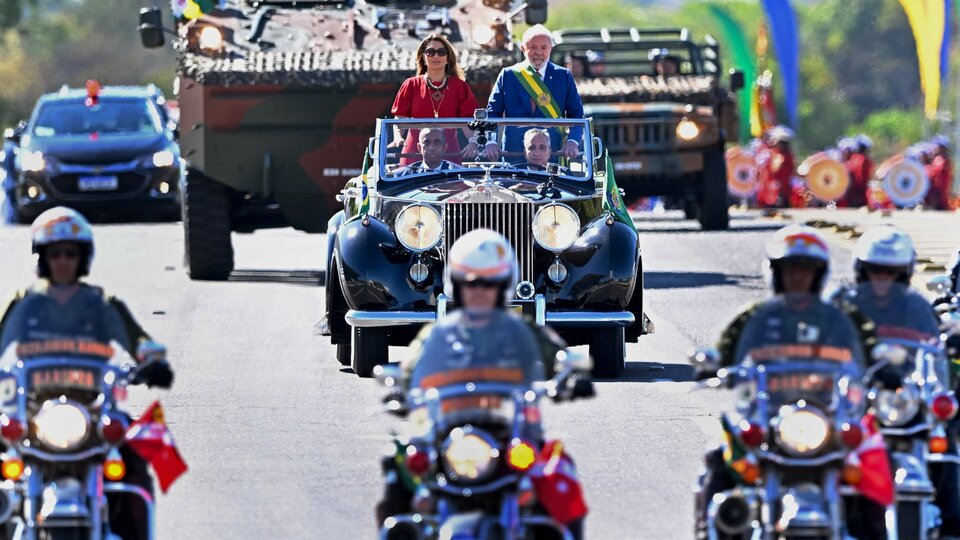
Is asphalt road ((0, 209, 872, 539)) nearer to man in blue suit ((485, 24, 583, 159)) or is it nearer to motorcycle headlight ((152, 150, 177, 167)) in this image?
man in blue suit ((485, 24, 583, 159))

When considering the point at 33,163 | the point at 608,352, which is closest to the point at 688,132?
the point at 33,163

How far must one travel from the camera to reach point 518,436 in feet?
28.0

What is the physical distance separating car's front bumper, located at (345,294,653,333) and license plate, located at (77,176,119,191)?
14.3 metres

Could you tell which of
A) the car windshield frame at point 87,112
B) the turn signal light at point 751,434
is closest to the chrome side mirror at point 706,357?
the turn signal light at point 751,434

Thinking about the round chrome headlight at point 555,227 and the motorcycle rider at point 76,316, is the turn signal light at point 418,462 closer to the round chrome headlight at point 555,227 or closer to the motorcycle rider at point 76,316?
the motorcycle rider at point 76,316

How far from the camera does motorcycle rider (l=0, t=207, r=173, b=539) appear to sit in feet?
30.0

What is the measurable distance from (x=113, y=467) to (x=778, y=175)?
29534 mm

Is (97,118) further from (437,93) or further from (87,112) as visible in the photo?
(437,93)

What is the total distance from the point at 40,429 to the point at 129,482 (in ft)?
1.32

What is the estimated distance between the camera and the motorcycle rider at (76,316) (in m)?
9.15

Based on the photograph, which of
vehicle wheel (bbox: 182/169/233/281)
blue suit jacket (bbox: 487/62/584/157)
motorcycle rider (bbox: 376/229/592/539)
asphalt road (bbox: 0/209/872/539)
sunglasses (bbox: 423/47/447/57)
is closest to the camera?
motorcycle rider (bbox: 376/229/592/539)

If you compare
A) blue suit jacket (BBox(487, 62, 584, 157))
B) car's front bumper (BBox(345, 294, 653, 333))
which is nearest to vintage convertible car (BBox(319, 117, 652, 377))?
car's front bumper (BBox(345, 294, 653, 333))

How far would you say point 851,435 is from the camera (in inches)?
344

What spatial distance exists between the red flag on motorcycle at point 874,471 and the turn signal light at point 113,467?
2.38 meters
